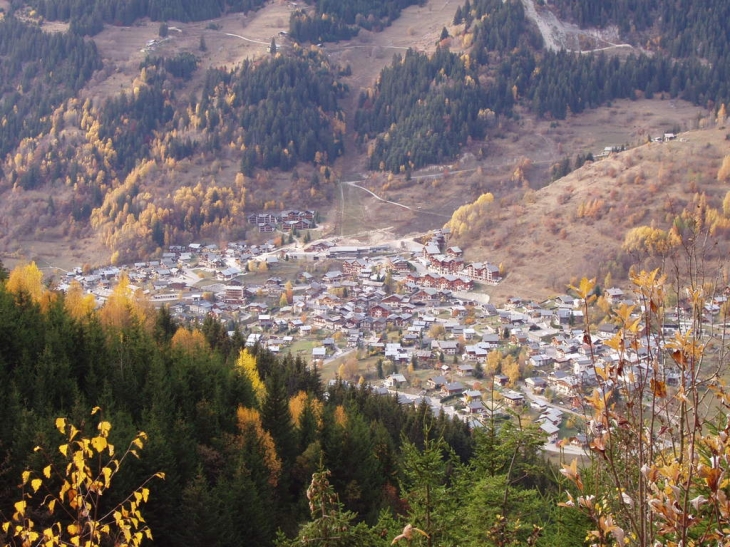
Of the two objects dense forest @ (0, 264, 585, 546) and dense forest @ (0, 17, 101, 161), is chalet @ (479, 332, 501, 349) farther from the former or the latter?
dense forest @ (0, 17, 101, 161)

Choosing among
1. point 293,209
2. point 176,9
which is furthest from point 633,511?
point 176,9

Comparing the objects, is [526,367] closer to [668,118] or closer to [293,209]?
[293,209]

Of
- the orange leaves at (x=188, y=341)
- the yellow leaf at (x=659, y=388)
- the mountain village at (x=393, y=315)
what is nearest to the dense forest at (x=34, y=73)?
the mountain village at (x=393, y=315)

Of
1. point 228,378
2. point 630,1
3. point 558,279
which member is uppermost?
point 630,1

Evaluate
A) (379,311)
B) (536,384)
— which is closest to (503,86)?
(379,311)

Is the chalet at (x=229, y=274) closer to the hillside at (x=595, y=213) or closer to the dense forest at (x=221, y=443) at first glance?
the hillside at (x=595, y=213)

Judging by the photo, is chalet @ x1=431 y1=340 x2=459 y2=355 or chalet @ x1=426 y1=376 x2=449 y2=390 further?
chalet @ x1=431 y1=340 x2=459 y2=355

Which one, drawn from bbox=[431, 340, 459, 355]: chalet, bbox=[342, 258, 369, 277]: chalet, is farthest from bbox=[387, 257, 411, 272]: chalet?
bbox=[431, 340, 459, 355]: chalet

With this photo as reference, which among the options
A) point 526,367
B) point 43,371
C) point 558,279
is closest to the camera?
point 43,371

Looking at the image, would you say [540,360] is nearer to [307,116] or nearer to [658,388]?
[658,388]
